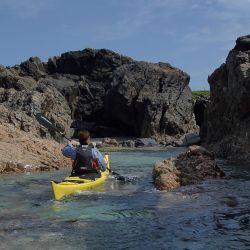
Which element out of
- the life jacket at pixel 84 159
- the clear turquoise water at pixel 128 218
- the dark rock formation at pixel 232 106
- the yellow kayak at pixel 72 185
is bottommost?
the clear turquoise water at pixel 128 218

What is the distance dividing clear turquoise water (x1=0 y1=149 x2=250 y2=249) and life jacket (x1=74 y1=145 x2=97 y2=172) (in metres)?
0.82

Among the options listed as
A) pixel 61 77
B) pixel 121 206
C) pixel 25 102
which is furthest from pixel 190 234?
pixel 61 77

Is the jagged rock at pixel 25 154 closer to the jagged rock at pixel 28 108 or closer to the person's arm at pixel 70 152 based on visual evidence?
the person's arm at pixel 70 152

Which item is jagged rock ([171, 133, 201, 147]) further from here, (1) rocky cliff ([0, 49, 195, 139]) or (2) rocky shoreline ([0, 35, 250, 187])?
(1) rocky cliff ([0, 49, 195, 139])

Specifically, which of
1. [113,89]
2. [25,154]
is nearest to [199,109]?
[113,89]

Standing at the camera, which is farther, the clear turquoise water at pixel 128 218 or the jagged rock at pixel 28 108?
the jagged rock at pixel 28 108

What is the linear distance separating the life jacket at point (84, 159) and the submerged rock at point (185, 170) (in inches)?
81.6

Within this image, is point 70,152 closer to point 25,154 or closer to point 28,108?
point 25,154

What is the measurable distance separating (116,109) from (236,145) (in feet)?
102

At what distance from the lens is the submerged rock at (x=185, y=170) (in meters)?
13.4

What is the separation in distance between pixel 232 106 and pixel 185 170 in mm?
15822

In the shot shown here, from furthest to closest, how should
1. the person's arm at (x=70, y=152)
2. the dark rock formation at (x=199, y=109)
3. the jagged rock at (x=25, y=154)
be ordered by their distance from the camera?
the dark rock formation at (x=199, y=109) < the jagged rock at (x=25, y=154) < the person's arm at (x=70, y=152)

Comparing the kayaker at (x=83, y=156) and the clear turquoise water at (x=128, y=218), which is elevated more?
the kayaker at (x=83, y=156)

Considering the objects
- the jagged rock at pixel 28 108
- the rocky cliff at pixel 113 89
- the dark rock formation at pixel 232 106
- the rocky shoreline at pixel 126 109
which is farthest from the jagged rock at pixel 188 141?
the jagged rock at pixel 28 108
